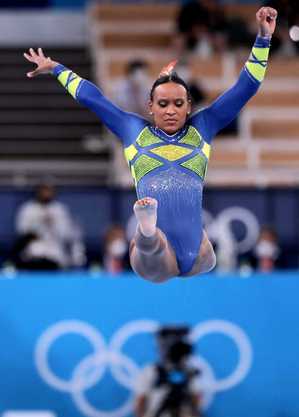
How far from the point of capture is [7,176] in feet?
45.4

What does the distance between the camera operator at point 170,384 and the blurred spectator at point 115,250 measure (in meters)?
1.49

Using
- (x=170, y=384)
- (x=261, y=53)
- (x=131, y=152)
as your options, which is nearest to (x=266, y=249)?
(x=170, y=384)

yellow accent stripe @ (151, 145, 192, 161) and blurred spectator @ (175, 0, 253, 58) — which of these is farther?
blurred spectator @ (175, 0, 253, 58)

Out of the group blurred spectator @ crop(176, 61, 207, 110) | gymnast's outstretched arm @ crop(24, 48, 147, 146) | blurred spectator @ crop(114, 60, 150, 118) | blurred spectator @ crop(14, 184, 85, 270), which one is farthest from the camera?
blurred spectator @ crop(176, 61, 207, 110)

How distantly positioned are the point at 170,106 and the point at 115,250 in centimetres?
410

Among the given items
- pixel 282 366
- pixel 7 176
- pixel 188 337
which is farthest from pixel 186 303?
pixel 7 176

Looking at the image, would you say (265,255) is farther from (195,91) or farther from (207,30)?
(207,30)

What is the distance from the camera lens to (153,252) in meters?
6.40

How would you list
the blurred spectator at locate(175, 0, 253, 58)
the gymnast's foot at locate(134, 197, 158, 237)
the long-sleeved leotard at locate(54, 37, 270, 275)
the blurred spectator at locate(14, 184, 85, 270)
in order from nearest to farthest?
the gymnast's foot at locate(134, 197, 158, 237), the long-sleeved leotard at locate(54, 37, 270, 275), the blurred spectator at locate(14, 184, 85, 270), the blurred spectator at locate(175, 0, 253, 58)

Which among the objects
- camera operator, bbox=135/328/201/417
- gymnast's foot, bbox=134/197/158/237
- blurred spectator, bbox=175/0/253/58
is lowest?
camera operator, bbox=135/328/201/417

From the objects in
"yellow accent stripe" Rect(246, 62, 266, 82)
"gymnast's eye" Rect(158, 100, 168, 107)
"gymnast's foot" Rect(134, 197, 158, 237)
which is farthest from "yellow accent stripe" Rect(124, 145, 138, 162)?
"yellow accent stripe" Rect(246, 62, 266, 82)

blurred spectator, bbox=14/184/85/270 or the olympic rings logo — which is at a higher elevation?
blurred spectator, bbox=14/184/85/270

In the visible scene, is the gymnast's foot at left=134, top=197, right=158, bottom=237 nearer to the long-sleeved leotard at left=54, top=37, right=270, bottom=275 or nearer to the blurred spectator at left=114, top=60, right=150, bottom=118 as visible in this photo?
the long-sleeved leotard at left=54, top=37, right=270, bottom=275

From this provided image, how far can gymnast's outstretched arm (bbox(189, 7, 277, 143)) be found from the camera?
6.43 meters
